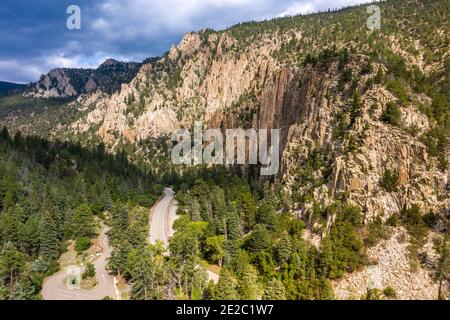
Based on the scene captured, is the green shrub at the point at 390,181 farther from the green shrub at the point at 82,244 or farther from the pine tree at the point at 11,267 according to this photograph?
the pine tree at the point at 11,267

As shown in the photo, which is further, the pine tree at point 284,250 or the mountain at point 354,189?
the pine tree at point 284,250

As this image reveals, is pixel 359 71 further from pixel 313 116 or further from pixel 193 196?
pixel 193 196

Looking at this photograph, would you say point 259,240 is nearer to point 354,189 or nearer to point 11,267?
point 354,189

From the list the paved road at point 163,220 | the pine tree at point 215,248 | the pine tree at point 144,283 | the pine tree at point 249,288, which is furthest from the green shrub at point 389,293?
the pine tree at point 144,283
